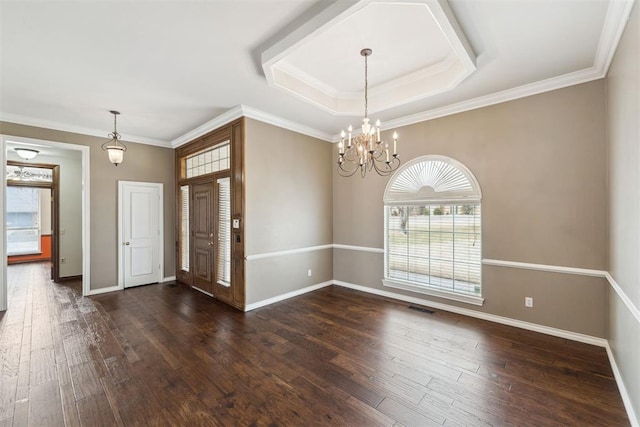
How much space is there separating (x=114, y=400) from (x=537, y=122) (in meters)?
5.08

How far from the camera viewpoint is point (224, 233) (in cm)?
448

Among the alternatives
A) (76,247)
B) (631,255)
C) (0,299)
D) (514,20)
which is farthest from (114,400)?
(76,247)

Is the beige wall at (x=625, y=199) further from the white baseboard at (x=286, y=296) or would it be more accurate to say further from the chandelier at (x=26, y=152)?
the chandelier at (x=26, y=152)

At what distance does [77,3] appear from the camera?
1.96 m

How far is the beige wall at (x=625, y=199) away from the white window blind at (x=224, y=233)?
14.5 feet

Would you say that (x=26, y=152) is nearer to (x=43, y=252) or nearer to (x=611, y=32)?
(x=43, y=252)

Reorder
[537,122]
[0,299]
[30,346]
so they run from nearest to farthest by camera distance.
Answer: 1. [30,346]
2. [537,122]
3. [0,299]

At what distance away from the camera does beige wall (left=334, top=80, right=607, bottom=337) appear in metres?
2.90

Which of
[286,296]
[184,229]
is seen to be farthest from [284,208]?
[184,229]

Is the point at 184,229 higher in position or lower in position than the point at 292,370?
higher

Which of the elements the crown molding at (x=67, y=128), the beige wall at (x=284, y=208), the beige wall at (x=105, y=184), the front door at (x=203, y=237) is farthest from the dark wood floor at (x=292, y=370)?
the crown molding at (x=67, y=128)

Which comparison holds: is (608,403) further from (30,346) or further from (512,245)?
(30,346)

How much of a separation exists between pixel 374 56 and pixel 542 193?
2.55 metres

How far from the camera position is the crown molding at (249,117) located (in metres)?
3.98
